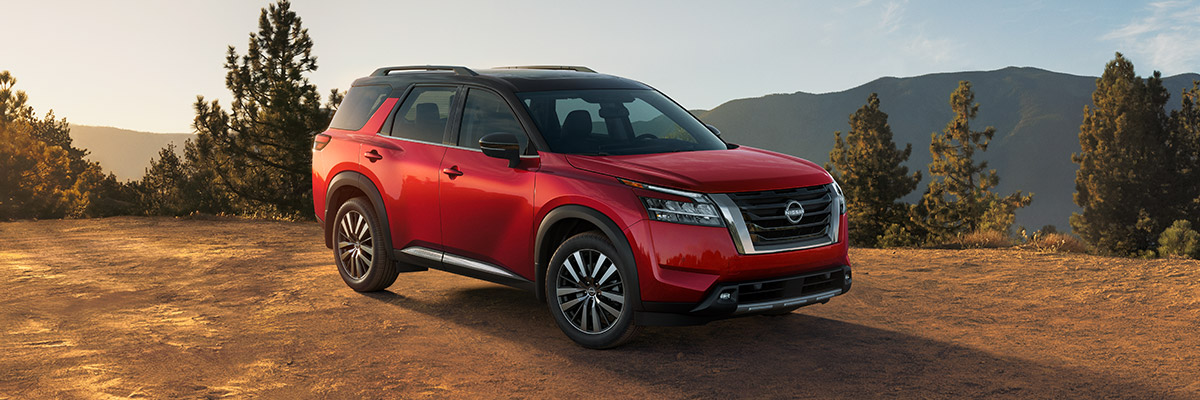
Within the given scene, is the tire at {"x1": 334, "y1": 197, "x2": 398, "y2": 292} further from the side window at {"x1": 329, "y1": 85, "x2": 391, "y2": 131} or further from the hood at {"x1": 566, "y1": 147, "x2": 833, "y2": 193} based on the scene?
the hood at {"x1": 566, "y1": 147, "x2": 833, "y2": 193}

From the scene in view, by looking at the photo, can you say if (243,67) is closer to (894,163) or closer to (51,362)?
(51,362)

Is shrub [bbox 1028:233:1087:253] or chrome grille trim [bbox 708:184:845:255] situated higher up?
chrome grille trim [bbox 708:184:845:255]


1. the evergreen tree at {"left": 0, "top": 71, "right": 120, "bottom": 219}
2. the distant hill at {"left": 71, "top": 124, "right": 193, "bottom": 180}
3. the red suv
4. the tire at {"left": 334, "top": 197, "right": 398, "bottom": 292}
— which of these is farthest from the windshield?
the distant hill at {"left": 71, "top": 124, "right": 193, "bottom": 180}

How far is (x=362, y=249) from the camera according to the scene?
887 centimetres

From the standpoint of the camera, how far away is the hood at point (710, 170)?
6.11 metres

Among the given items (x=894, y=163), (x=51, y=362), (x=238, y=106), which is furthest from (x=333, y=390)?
(x=894, y=163)

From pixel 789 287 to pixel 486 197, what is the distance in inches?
92.6

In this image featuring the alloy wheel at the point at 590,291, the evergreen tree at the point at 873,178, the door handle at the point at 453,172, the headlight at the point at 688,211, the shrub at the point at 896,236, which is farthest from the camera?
the evergreen tree at the point at 873,178

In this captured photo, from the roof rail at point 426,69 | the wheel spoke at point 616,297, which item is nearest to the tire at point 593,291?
the wheel spoke at point 616,297

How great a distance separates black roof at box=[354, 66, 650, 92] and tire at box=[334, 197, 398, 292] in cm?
122

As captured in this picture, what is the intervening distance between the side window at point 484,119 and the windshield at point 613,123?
0.57ft

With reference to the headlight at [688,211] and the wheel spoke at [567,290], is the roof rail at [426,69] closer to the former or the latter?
the wheel spoke at [567,290]

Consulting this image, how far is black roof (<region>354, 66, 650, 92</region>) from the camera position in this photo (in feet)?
24.7

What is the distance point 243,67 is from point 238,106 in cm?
188
